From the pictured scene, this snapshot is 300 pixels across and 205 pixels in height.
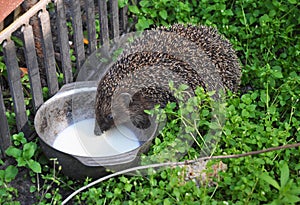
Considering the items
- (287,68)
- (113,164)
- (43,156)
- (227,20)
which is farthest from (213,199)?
(227,20)

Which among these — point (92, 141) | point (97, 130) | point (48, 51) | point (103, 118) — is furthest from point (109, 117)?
point (48, 51)

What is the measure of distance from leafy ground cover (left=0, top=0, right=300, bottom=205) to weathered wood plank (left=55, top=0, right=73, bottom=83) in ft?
2.61

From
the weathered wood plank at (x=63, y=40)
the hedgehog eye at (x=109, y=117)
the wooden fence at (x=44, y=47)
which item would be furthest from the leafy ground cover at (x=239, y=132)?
the weathered wood plank at (x=63, y=40)

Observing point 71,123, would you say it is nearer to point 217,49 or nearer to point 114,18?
point 114,18

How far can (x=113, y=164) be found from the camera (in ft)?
13.9

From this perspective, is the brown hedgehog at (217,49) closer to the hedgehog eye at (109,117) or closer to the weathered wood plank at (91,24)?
the weathered wood plank at (91,24)

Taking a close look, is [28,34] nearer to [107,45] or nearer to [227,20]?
[107,45]

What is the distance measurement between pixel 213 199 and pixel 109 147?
1170 mm

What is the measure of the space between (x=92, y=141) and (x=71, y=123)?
12.6 inches

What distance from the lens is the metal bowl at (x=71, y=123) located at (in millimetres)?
4238

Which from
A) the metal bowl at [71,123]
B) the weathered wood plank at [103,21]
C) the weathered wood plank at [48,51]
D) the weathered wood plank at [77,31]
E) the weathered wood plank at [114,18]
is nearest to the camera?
the metal bowl at [71,123]

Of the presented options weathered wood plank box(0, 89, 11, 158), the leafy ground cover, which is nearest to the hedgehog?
the leafy ground cover

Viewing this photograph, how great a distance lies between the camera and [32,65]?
183 inches

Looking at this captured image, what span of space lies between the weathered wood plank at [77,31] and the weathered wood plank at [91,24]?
0.15 m
